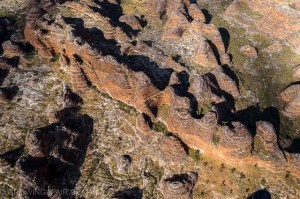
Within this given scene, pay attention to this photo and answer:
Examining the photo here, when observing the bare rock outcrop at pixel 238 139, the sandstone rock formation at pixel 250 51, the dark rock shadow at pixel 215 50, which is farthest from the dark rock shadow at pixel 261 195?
the sandstone rock formation at pixel 250 51

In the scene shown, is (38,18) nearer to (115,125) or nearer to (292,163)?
(115,125)

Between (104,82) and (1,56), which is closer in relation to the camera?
(104,82)

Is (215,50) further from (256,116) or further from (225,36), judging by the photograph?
(256,116)

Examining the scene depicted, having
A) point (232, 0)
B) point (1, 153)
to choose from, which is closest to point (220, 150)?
point (1, 153)

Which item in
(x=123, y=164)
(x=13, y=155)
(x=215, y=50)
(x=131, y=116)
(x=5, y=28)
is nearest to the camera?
(x=13, y=155)

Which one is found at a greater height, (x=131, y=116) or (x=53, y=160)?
(x=131, y=116)

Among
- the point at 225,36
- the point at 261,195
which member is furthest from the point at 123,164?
the point at 225,36

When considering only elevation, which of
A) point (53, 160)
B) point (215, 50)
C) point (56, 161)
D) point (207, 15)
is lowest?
point (56, 161)
